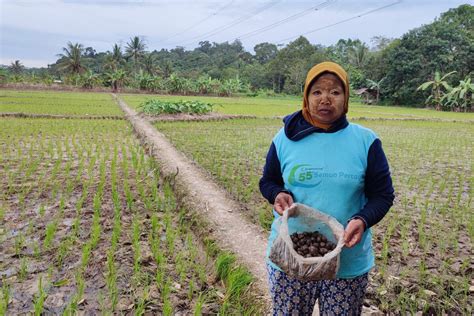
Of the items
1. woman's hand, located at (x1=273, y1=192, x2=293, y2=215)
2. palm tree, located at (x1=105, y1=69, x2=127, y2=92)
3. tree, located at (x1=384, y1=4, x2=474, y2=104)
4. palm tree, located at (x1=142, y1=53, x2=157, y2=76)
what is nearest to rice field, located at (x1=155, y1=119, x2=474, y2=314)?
woman's hand, located at (x1=273, y1=192, x2=293, y2=215)

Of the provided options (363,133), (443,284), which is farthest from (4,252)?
(443,284)

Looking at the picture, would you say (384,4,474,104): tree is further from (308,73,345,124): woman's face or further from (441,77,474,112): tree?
(308,73,345,124): woman's face

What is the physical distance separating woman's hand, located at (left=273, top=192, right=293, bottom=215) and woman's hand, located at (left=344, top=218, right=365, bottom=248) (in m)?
0.26

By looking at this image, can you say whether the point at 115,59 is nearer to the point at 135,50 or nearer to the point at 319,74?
the point at 135,50

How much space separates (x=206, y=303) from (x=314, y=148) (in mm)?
1349

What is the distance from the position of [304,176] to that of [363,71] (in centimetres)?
4184

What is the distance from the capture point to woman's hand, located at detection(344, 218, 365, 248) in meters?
1.45

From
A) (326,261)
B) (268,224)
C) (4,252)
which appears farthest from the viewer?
(268,224)

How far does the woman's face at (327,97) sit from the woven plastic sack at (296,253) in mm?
380

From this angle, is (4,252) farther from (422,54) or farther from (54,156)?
(422,54)

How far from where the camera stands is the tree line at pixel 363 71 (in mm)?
31422

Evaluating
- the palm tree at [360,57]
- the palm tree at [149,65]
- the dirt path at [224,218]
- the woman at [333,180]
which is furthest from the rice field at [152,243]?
the palm tree at [149,65]

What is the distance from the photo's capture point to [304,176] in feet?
5.10

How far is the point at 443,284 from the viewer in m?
2.55
